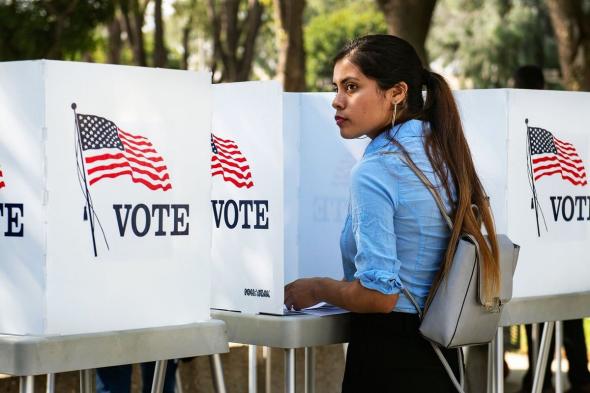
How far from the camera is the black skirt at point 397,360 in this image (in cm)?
313

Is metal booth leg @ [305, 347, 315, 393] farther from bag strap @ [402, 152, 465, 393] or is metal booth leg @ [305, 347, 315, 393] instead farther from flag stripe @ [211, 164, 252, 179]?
bag strap @ [402, 152, 465, 393]

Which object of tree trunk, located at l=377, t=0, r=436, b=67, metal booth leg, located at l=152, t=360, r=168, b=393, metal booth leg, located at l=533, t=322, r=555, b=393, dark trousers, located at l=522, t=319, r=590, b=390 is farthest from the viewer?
tree trunk, located at l=377, t=0, r=436, b=67

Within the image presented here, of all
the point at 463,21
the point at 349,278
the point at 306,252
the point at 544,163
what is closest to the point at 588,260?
the point at 544,163

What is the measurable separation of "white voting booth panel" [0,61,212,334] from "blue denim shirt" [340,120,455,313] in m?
0.47

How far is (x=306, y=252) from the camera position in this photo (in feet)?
14.4

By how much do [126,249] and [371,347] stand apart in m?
0.70

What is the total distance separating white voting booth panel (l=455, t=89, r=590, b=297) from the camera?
4.07m

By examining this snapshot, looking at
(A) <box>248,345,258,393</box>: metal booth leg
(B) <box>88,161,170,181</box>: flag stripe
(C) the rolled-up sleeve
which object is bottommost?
(A) <box>248,345,258,393</box>: metal booth leg

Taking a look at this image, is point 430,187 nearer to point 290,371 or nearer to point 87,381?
point 290,371

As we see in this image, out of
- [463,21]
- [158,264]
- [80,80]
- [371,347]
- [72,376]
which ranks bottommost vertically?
[72,376]

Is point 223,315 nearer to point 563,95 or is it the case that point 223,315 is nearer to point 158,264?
point 158,264

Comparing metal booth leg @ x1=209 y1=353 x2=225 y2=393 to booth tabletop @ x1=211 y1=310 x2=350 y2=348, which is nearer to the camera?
booth tabletop @ x1=211 y1=310 x2=350 y2=348

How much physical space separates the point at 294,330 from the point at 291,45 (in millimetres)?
7702

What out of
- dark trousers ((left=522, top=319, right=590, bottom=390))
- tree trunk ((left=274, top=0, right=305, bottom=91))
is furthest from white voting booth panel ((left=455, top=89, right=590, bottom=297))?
tree trunk ((left=274, top=0, right=305, bottom=91))
